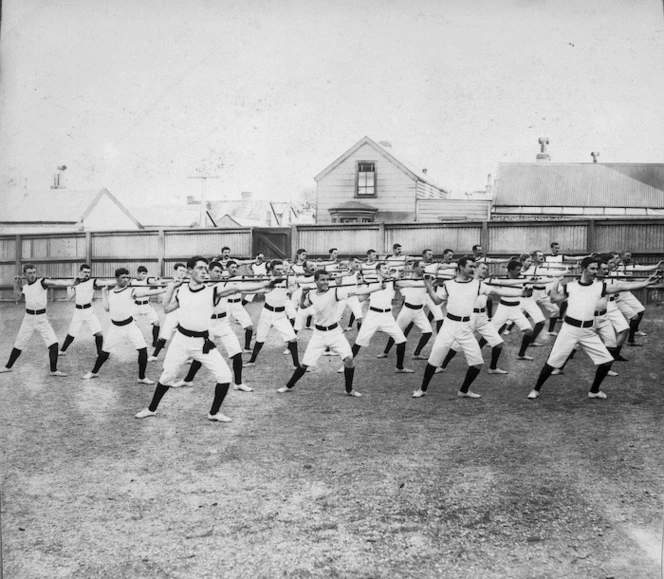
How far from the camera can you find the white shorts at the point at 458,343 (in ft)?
26.1

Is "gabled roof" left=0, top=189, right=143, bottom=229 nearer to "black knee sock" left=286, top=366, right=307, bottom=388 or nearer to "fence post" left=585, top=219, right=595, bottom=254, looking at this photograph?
"black knee sock" left=286, top=366, right=307, bottom=388

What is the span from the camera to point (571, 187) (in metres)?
19.4

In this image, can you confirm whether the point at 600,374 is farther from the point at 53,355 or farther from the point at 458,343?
the point at 53,355

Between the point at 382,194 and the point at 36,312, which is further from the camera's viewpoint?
the point at 382,194

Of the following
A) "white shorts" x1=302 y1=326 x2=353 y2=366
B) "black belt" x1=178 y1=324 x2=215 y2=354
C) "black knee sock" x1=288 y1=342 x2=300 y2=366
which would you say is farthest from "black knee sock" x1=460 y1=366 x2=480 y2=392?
"black belt" x1=178 y1=324 x2=215 y2=354

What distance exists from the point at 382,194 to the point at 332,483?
1101 cm

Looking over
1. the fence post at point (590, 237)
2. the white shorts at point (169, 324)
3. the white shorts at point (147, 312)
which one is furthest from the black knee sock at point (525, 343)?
the white shorts at point (147, 312)

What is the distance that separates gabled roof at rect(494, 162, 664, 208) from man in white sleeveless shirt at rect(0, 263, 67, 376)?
15095 mm

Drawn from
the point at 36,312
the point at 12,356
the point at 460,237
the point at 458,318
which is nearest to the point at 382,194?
the point at 460,237

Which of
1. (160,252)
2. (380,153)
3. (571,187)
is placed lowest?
(160,252)

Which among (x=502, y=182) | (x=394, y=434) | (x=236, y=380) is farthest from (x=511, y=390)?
(x=502, y=182)

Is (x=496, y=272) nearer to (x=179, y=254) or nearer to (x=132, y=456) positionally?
(x=179, y=254)

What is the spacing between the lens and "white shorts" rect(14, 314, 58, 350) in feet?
28.2

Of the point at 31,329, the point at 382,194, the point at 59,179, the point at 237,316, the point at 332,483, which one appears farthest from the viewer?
the point at 382,194
